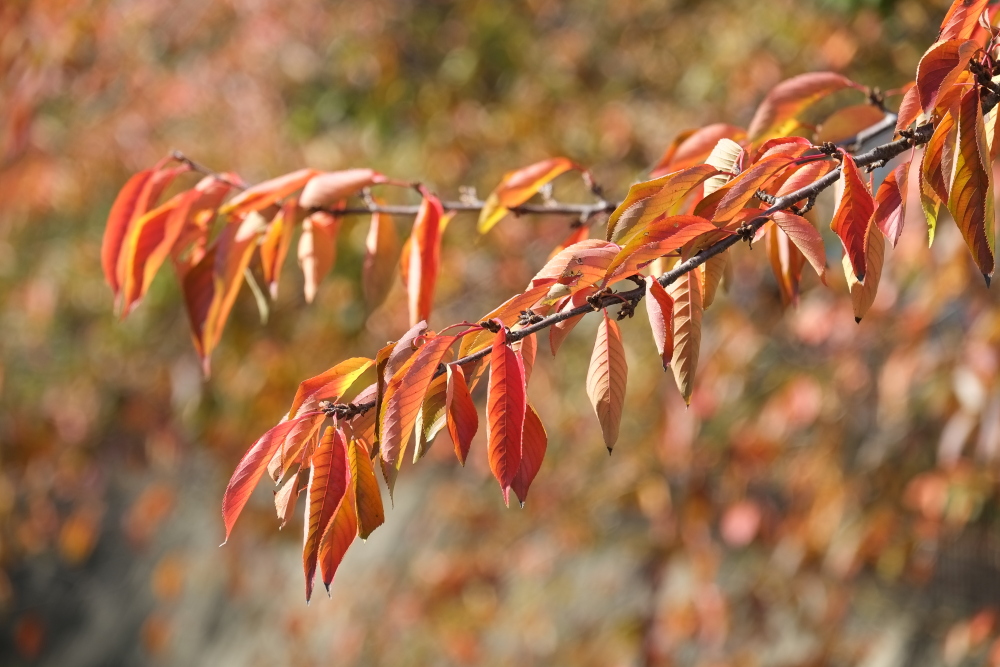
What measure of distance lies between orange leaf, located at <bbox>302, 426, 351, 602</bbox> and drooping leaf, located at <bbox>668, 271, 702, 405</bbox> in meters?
0.21

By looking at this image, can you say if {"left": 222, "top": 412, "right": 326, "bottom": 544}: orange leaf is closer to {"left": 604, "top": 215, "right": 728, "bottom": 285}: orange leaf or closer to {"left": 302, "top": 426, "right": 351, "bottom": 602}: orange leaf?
{"left": 302, "top": 426, "right": 351, "bottom": 602}: orange leaf

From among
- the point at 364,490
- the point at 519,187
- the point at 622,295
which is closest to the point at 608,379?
the point at 622,295

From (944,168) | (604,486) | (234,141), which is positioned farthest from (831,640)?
(234,141)

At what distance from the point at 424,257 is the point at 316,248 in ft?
0.47

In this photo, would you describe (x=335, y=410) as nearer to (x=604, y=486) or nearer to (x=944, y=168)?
(x=944, y=168)

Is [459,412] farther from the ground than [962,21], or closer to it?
closer to it

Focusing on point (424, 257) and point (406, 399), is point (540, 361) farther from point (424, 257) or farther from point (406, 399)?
point (406, 399)

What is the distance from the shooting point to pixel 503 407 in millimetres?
567

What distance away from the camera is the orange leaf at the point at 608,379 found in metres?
0.59

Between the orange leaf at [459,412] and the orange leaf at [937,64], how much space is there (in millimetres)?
324

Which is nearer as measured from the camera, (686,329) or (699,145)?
(686,329)

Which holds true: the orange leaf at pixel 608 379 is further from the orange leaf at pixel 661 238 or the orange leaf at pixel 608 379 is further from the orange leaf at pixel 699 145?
the orange leaf at pixel 699 145

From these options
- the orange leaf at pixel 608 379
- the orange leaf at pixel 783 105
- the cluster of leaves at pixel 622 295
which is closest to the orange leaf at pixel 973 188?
the cluster of leaves at pixel 622 295

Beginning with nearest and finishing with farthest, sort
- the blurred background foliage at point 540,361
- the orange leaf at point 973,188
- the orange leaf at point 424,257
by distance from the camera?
the orange leaf at point 973,188 → the orange leaf at point 424,257 → the blurred background foliage at point 540,361
